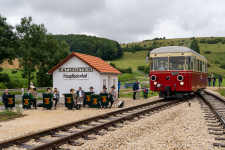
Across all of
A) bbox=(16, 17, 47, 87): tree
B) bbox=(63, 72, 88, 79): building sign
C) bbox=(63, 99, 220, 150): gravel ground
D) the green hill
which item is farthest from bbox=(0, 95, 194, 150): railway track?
the green hill

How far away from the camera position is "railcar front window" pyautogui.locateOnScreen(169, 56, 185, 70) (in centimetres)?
1844

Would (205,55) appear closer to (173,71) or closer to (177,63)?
(177,63)

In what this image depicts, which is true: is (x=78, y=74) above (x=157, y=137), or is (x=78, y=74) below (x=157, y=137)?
above

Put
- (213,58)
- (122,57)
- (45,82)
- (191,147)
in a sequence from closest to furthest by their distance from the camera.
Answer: (191,147) < (45,82) < (213,58) < (122,57)

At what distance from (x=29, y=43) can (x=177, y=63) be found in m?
19.9

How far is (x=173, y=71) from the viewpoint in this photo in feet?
61.0

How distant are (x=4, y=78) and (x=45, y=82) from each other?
5.49 metres

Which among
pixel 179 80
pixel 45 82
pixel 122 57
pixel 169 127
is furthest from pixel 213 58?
pixel 169 127

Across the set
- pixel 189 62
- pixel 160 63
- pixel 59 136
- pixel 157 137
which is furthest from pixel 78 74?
pixel 157 137

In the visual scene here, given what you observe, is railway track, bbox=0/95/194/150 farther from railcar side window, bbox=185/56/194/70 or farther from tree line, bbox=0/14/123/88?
tree line, bbox=0/14/123/88

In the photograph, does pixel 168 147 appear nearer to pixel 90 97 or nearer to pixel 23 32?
pixel 90 97

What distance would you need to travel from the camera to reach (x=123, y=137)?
8.23 m

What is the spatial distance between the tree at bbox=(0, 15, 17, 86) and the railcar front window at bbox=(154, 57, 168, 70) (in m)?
18.6

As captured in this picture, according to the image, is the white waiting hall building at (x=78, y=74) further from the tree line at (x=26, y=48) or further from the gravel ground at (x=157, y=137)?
the tree line at (x=26, y=48)
